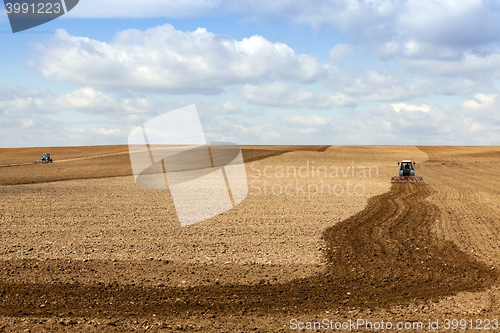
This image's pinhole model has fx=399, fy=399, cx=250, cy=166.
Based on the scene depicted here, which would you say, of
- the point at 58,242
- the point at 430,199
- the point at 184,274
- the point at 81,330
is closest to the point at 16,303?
the point at 81,330

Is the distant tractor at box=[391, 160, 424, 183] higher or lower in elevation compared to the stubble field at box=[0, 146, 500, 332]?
higher

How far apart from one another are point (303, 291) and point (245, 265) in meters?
2.51

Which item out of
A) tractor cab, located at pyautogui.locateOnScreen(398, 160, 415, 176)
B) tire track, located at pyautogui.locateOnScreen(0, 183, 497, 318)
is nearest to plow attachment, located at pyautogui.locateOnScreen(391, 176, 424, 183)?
tractor cab, located at pyautogui.locateOnScreen(398, 160, 415, 176)

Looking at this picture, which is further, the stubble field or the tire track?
the tire track

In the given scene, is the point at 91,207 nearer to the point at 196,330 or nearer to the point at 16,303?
the point at 16,303

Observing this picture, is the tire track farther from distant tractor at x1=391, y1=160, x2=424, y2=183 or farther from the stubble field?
distant tractor at x1=391, y1=160, x2=424, y2=183

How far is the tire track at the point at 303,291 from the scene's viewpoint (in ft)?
30.6

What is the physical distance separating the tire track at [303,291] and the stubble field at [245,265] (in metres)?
0.05

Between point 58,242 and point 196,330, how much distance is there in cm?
890

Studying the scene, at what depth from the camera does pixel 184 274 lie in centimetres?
1156

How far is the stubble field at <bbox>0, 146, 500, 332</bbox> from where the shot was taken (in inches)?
355

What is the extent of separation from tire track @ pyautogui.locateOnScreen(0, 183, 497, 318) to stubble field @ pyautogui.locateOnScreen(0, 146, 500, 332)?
5 cm

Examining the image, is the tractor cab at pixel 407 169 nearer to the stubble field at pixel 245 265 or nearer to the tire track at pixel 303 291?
the stubble field at pixel 245 265

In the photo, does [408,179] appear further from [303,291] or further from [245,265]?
[303,291]
